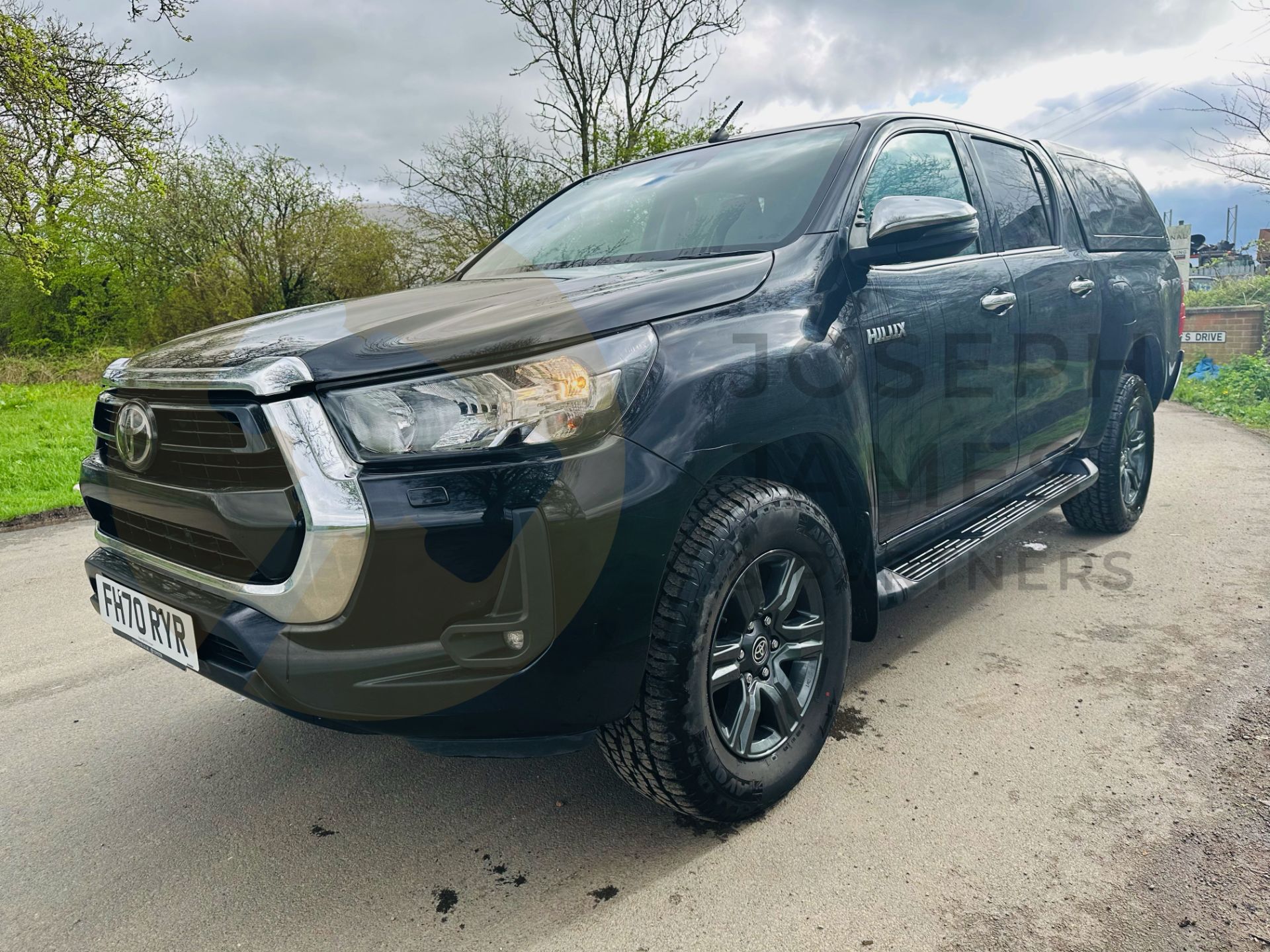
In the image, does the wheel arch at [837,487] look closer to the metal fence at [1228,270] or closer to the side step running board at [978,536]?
the side step running board at [978,536]

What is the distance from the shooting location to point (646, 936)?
70.1 inches

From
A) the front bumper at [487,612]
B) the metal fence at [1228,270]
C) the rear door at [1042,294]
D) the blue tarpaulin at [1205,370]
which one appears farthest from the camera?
the metal fence at [1228,270]

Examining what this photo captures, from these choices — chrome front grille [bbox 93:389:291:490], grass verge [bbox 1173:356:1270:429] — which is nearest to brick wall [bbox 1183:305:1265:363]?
grass verge [bbox 1173:356:1270:429]

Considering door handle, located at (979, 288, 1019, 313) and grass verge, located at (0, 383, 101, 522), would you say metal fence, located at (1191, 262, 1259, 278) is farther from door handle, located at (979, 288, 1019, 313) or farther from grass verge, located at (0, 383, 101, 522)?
grass verge, located at (0, 383, 101, 522)

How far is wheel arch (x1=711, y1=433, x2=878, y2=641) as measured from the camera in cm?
220

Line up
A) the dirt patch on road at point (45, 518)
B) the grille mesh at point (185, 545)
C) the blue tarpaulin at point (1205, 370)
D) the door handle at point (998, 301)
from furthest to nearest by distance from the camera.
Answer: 1. the blue tarpaulin at point (1205, 370)
2. the dirt patch on road at point (45, 518)
3. the door handle at point (998, 301)
4. the grille mesh at point (185, 545)

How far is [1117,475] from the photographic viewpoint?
4.30 metres

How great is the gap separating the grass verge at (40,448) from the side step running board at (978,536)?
19.7ft

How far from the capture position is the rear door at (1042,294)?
3279mm

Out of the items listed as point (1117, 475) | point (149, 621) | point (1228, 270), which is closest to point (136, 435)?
point (149, 621)

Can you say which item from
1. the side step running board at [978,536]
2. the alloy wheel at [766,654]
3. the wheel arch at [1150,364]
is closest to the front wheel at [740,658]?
the alloy wheel at [766,654]

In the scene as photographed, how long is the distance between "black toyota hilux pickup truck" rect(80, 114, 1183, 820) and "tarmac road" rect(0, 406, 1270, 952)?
252mm

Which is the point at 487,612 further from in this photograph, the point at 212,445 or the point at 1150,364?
the point at 1150,364

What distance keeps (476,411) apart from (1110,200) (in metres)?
4.05
